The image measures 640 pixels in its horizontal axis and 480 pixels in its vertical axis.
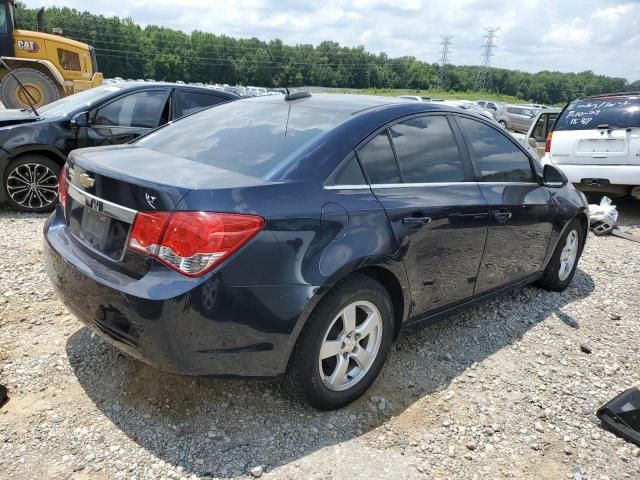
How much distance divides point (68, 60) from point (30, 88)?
83.4 inches

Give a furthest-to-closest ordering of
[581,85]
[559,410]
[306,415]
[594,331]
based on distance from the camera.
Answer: [581,85]
[594,331]
[559,410]
[306,415]

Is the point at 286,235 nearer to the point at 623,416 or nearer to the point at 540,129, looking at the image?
the point at 623,416

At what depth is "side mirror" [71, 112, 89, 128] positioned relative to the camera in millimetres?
6145

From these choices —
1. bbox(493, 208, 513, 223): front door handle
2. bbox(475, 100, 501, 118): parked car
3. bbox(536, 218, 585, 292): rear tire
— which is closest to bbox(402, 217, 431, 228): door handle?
bbox(493, 208, 513, 223): front door handle

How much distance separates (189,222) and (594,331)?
333cm

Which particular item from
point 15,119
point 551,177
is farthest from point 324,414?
point 15,119

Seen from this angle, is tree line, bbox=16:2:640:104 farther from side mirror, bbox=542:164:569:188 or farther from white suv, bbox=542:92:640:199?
side mirror, bbox=542:164:569:188

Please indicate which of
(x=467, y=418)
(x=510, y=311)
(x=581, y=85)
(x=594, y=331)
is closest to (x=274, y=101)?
(x=467, y=418)

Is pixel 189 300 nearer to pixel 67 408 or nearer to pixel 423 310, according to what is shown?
pixel 67 408

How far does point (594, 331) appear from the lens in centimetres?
404

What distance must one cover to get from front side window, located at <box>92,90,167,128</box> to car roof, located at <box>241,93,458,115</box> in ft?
11.5

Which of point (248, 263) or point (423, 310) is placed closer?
point (248, 263)

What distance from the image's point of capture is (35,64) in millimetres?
13602

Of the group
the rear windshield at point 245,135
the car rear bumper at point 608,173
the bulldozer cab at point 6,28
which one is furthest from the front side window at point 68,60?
the rear windshield at point 245,135
